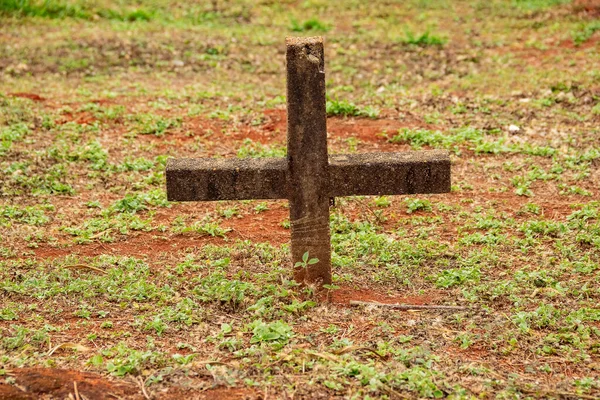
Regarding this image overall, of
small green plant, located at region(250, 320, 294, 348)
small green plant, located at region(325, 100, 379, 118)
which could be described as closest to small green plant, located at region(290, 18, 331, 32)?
small green plant, located at region(325, 100, 379, 118)

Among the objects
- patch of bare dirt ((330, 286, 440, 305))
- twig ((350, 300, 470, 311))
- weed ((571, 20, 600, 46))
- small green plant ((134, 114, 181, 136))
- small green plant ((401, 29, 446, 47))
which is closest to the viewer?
twig ((350, 300, 470, 311))

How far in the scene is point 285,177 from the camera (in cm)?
447

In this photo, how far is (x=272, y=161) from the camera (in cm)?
453

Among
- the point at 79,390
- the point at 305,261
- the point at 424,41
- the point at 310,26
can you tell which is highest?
the point at 310,26

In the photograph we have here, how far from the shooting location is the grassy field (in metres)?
3.85

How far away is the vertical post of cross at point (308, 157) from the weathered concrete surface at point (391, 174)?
0.08 meters

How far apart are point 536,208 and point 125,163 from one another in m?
3.19

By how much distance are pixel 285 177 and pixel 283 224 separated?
153 centimetres

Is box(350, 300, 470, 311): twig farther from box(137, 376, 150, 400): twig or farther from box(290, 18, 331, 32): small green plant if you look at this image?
box(290, 18, 331, 32): small green plant

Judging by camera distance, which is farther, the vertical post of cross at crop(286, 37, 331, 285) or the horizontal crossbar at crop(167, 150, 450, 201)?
the horizontal crossbar at crop(167, 150, 450, 201)

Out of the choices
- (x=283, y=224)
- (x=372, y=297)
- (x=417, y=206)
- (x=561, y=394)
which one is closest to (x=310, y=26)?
(x=417, y=206)

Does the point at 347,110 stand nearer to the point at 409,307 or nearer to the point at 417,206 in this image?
the point at 417,206

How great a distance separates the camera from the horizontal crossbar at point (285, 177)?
444cm

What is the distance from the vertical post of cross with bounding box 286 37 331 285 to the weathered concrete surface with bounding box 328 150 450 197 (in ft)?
0.26
